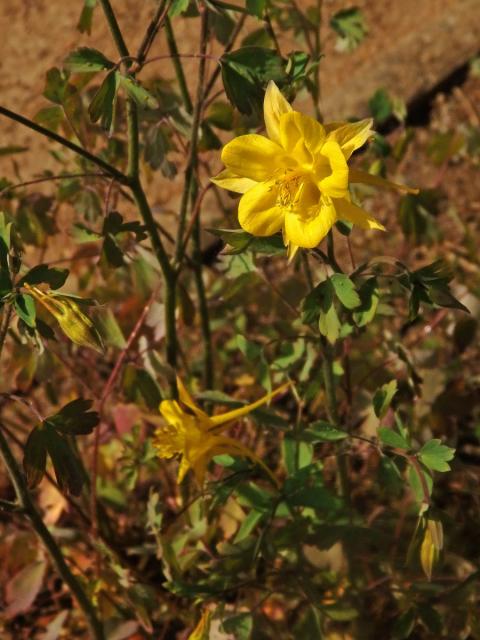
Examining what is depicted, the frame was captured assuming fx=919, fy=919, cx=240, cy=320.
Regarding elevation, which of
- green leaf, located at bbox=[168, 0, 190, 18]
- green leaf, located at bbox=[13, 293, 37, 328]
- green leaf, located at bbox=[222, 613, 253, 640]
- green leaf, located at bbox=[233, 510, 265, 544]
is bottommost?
green leaf, located at bbox=[222, 613, 253, 640]

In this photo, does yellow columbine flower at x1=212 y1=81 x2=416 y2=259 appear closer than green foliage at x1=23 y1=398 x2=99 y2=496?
Yes

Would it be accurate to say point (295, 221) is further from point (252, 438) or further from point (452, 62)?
point (452, 62)

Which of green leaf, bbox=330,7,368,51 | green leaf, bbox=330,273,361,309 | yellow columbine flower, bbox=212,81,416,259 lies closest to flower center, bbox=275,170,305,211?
yellow columbine flower, bbox=212,81,416,259

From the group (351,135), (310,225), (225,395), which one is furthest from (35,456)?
(351,135)

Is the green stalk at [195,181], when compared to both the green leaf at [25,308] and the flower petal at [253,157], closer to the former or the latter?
the flower petal at [253,157]

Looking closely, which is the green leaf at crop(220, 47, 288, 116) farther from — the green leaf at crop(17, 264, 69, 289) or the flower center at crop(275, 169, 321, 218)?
the green leaf at crop(17, 264, 69, 289)

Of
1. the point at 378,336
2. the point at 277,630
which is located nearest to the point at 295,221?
the point at 277,630
